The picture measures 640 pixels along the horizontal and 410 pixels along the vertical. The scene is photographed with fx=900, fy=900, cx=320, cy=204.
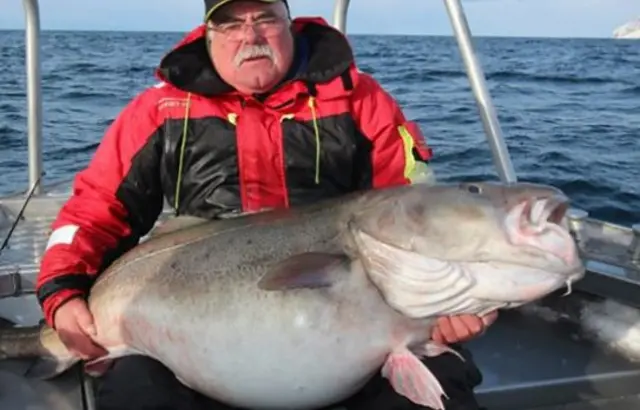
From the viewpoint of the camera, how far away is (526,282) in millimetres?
2721

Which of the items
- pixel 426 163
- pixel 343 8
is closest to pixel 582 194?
pixel 343 8

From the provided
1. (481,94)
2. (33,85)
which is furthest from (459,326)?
(33,85)

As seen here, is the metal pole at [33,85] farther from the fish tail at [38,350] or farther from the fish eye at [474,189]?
the fish eye at [474,189]

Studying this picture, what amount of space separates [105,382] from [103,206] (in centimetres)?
77

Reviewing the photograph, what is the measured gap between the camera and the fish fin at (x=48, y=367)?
3430 millimetres

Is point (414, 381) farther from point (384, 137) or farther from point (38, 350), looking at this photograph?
point (38, 350)

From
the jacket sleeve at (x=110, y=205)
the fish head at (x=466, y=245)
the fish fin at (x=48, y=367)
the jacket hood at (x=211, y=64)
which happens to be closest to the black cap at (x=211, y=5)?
the jacket hood at (x=211, y=64)

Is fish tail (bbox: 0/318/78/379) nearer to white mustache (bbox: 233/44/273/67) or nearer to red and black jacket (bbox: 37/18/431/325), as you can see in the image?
red and black jacket (bbox: 37/18/431/325)

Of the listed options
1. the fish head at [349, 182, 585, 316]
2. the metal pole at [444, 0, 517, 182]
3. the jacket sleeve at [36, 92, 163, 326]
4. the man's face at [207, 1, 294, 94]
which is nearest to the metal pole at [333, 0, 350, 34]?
the metal pole at [444, 0, 517, 182]

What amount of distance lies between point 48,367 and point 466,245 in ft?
5.61

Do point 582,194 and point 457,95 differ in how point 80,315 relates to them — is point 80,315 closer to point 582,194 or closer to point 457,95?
point 582,194

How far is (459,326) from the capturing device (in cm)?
292

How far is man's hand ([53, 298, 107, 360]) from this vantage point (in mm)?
3273

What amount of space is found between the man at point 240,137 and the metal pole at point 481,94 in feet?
2.86
